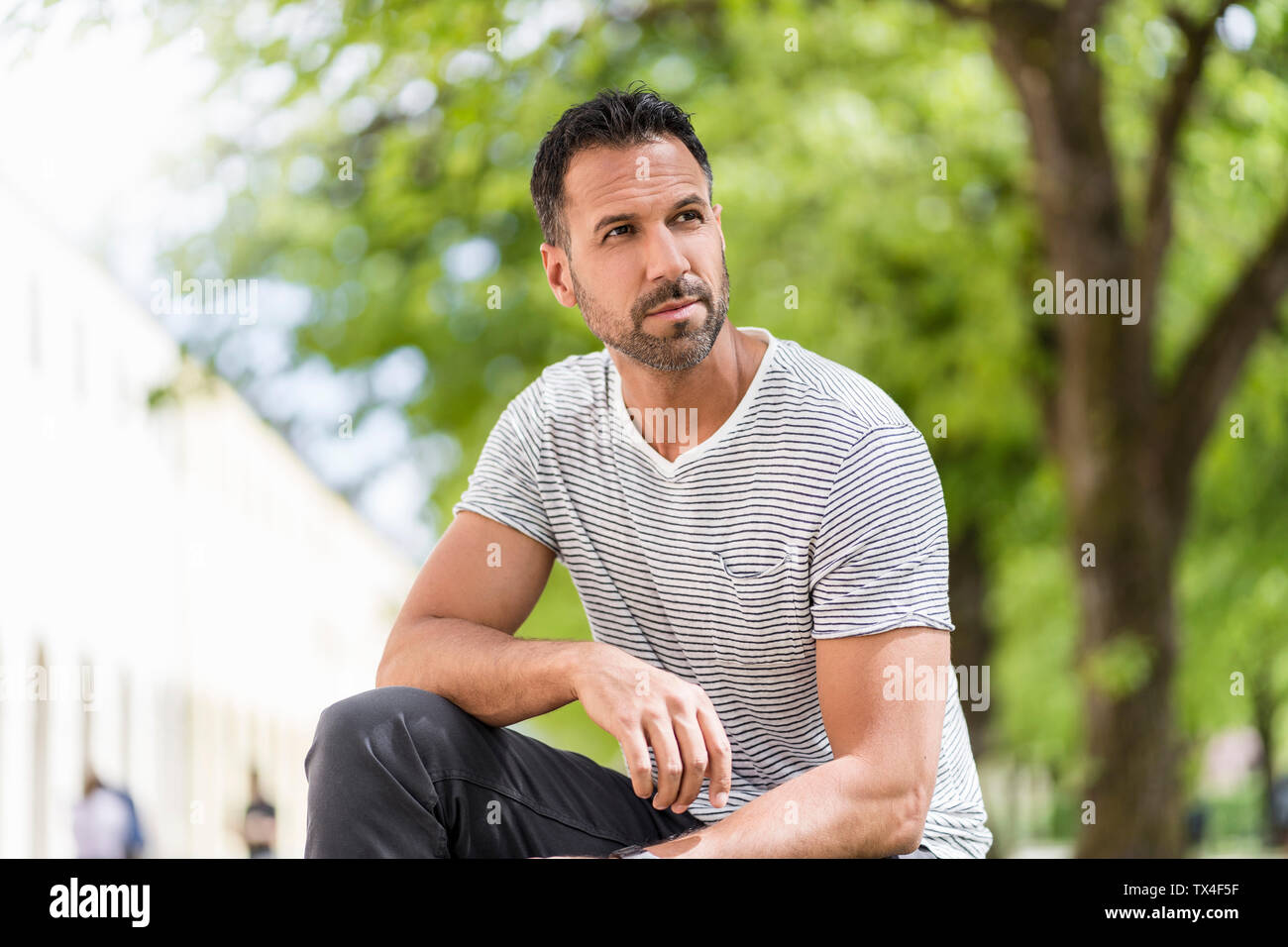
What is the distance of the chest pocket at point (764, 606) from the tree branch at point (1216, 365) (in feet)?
15.1

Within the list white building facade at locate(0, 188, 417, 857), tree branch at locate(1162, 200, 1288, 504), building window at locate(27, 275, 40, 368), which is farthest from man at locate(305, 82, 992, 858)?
building window at locate(27, 275, 40, 368)

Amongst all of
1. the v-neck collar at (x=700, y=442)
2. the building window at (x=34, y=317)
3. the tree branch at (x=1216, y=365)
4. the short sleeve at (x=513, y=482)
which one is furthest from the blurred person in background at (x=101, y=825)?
the building window at (x=34, y=317)

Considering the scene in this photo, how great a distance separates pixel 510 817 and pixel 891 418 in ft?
3.32

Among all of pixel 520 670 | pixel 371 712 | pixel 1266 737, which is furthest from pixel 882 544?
pixel 1266 737

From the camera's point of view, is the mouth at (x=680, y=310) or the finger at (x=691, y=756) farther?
the mouth at (x=680, y=310)

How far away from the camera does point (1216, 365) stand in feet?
21.4

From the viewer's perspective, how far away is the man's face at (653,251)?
257 cm

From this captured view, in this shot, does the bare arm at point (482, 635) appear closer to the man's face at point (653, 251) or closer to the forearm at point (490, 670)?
the forearm at point (490, 670)

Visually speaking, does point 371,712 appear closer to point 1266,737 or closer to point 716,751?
point 716,751

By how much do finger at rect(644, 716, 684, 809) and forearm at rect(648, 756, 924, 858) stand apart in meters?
0.09

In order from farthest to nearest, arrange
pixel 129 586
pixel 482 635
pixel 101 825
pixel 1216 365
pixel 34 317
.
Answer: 1. pixel 129 586
2. pixel 34 317
3. pixel 101 825
4. pixel 1216 365
5. pixel 482 635

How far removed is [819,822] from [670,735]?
0.92 ft

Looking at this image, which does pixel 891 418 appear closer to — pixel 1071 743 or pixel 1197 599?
pixel 1197 599

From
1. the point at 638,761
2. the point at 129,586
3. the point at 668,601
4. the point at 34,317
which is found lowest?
the point at 638,761
